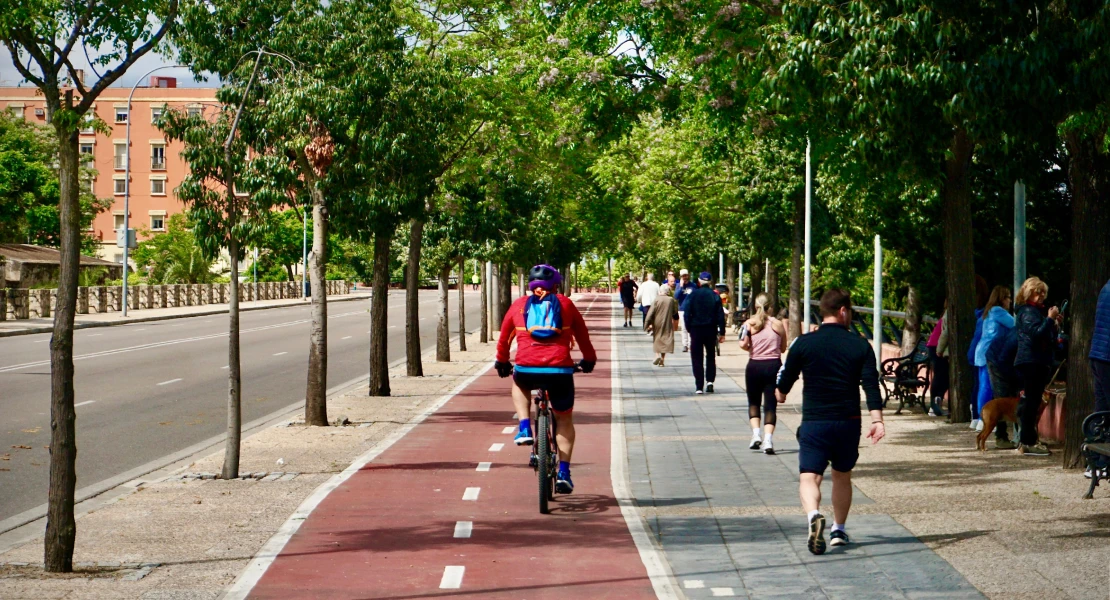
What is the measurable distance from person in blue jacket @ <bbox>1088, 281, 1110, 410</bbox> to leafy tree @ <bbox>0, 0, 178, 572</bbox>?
664 centimetres

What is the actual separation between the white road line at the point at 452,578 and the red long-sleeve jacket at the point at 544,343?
2.51m

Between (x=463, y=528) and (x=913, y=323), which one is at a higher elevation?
(x=913, y=323)

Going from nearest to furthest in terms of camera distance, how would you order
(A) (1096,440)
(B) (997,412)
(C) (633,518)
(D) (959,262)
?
(C) (633,518)
(A) (1096,440)
(B) (997,412)
(D) (959,262)

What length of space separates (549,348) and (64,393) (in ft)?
12.0

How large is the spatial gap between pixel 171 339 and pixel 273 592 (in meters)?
32.3

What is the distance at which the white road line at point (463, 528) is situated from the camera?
9.15m

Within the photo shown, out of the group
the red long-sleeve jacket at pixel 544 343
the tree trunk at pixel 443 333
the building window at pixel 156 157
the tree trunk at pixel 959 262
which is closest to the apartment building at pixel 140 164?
the building window at pixel 156 157

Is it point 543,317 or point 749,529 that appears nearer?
point 749,529

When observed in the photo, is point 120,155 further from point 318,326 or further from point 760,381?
point 760,381

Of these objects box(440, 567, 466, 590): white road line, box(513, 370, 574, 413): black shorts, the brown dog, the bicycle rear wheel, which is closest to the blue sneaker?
the bicycle rear wheel

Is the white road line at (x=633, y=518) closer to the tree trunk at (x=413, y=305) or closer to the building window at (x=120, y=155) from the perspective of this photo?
the tree trunk at (x=413, y=305)

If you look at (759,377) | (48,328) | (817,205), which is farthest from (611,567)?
(48,328)

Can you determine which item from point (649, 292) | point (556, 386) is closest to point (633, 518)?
point (556, 386)

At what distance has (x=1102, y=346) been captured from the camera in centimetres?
945
